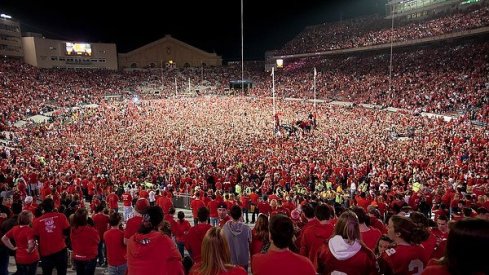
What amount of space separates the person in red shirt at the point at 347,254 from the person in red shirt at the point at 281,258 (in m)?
0.55

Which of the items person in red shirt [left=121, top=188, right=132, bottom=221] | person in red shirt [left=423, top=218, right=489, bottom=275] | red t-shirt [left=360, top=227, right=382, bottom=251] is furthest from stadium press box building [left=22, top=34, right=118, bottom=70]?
person in red shirt [left=423, top=218, right=489, bottom=275]

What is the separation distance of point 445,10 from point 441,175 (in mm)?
44426

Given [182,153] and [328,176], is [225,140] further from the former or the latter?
[328,176]

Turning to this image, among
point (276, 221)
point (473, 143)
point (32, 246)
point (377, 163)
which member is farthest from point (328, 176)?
point (276, 221)

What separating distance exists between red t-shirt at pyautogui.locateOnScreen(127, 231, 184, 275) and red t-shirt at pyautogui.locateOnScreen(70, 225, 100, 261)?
7.36 feet

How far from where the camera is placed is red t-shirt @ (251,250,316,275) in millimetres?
2943

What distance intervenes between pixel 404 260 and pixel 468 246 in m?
1.50

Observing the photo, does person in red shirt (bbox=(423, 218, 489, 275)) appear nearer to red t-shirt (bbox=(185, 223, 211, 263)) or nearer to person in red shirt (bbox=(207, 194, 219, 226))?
red t-shirt (bbox=(185, 223, 211, 263))

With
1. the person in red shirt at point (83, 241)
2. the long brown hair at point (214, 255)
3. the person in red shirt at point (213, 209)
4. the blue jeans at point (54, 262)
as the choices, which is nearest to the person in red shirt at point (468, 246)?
the long brown hair at point (214, 255)

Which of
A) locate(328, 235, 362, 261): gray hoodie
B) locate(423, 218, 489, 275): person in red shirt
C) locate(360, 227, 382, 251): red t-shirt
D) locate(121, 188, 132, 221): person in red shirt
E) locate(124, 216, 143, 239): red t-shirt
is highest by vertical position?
locate(423, 218, 489, 275): person in red shirt

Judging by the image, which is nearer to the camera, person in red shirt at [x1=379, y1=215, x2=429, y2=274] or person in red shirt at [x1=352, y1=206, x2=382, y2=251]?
person in red shirt at [x1=379, y1=215, x2=429, y2=274]

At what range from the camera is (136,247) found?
3.78 metres

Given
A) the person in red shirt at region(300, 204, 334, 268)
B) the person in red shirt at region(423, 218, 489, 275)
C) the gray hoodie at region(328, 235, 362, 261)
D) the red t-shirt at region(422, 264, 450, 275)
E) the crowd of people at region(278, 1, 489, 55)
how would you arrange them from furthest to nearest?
the crowd of people at region(278, 1, 489, 55), the person in red shirt at region(300, 204, 334, 268), the gray hoodie at region(328, 235, 362, 261), the red t-shirt at region(422, 264, 450, 275), the person in red shirt at region(423, 218, 489, 275)

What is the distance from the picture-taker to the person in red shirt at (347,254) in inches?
134
